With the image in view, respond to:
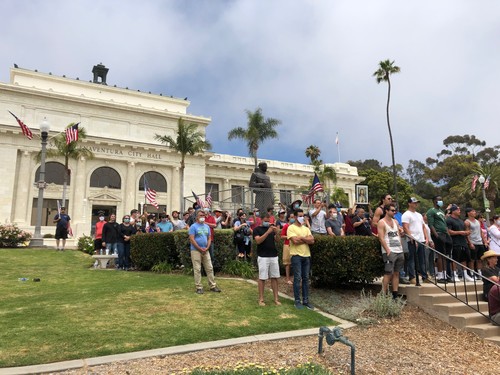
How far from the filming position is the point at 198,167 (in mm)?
45000

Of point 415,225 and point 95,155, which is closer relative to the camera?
point 415,225

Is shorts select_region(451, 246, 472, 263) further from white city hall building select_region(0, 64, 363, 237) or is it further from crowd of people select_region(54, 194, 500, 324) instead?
white city hall building select_region(0, 64, 363, 237)

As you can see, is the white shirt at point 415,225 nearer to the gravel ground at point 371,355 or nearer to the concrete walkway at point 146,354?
the gravel ground at point 371,355

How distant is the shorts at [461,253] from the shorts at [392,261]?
9.90 ft

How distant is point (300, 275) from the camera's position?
7633mm

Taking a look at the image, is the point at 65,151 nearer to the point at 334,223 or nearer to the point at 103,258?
the point at 103,258

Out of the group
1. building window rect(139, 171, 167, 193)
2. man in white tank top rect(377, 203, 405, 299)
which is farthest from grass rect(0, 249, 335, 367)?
building window rect(139, 171, 167, 193)

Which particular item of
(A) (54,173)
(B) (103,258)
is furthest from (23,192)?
(B) (103,258)

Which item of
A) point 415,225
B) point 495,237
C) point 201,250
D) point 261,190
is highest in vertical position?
point 261,190

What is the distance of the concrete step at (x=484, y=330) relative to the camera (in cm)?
668

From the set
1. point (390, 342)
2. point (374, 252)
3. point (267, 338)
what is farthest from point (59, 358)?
point (374, 252)

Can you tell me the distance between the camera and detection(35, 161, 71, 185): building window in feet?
123

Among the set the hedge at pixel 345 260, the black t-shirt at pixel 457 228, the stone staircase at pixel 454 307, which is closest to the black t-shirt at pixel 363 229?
the hedge at pixel 345 260

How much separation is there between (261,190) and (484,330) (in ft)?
24.6
